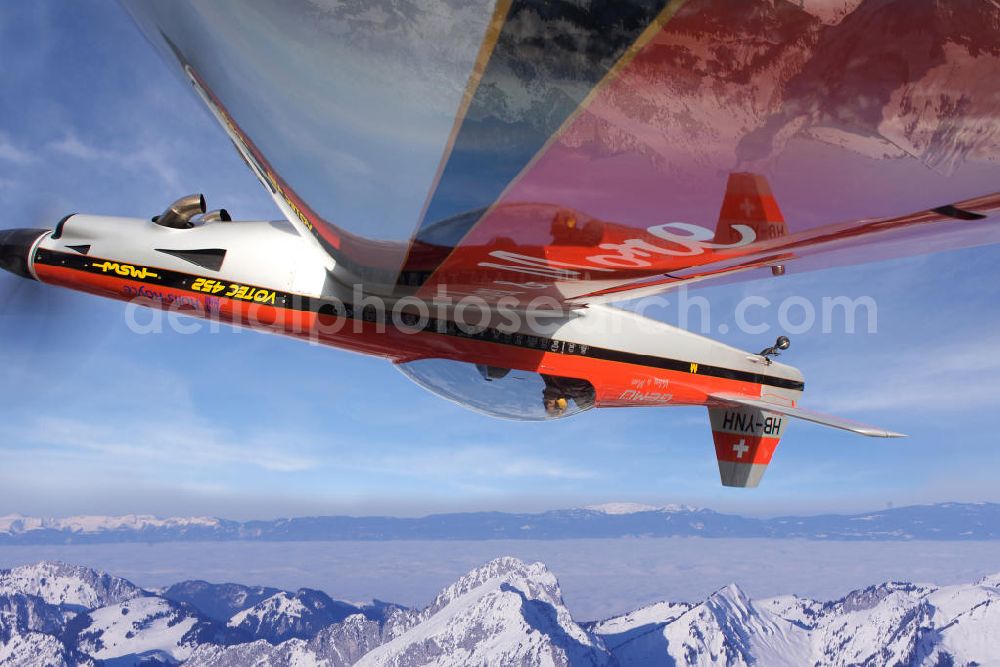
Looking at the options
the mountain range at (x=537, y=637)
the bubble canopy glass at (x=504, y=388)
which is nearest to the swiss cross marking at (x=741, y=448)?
the bubble canopy glass at (x=504, y=388)

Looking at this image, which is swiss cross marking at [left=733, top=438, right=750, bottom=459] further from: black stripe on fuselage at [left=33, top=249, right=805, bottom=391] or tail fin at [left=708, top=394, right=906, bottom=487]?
black stripe on fuselage at [left=33, top=249, right=805, bottom=391]

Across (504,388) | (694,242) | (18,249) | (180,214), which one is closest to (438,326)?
(504,388)

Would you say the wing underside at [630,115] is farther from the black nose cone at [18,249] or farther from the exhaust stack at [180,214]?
the black nose cone at [18,249]

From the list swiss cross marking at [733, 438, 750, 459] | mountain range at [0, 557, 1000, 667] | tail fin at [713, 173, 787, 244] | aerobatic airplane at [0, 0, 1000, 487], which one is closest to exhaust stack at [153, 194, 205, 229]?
aerobatic airplane at [0, 0, 1000, 487]

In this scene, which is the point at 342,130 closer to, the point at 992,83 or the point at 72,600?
the point at 992,83

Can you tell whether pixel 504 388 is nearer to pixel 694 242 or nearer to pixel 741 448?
pixel 741 448

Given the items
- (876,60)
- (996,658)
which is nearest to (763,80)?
(876,60)
